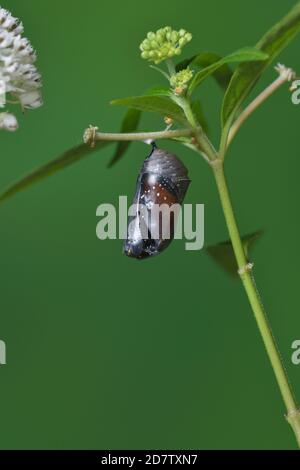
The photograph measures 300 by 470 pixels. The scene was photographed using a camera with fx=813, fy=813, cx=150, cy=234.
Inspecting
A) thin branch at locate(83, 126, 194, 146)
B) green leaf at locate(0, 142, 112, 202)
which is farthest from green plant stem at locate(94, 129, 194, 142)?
green leaf at locate(0, 142, 112, 202)

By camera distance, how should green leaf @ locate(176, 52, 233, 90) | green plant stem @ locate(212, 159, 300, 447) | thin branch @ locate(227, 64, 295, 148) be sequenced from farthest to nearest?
green leaf @ locate(176, 52, 233, 90) → thin branch @ locate(227, 64, 295, 148) → green plant stem @ locate(212, 159, 300, 447)

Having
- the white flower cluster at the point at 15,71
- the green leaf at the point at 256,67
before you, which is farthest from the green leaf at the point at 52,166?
the green leaf at the point at 256,67

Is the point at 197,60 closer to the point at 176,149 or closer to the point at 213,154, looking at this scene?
the point at 213,154

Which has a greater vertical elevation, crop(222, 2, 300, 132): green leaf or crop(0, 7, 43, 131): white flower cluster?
crop(0, 7, 43, 131): white flower cluster

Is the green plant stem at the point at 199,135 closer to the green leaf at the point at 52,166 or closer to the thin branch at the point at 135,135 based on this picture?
the thin branch at the point at 135,135

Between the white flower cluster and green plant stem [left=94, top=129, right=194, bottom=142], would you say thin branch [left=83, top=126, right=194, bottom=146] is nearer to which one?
green plant stem [left=94, top=129, right=194, bottom=142]

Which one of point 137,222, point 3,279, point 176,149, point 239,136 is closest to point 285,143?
point 239,136

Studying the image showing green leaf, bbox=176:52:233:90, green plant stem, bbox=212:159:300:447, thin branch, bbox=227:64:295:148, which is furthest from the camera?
green leaf, bbox=176:52:233:90
